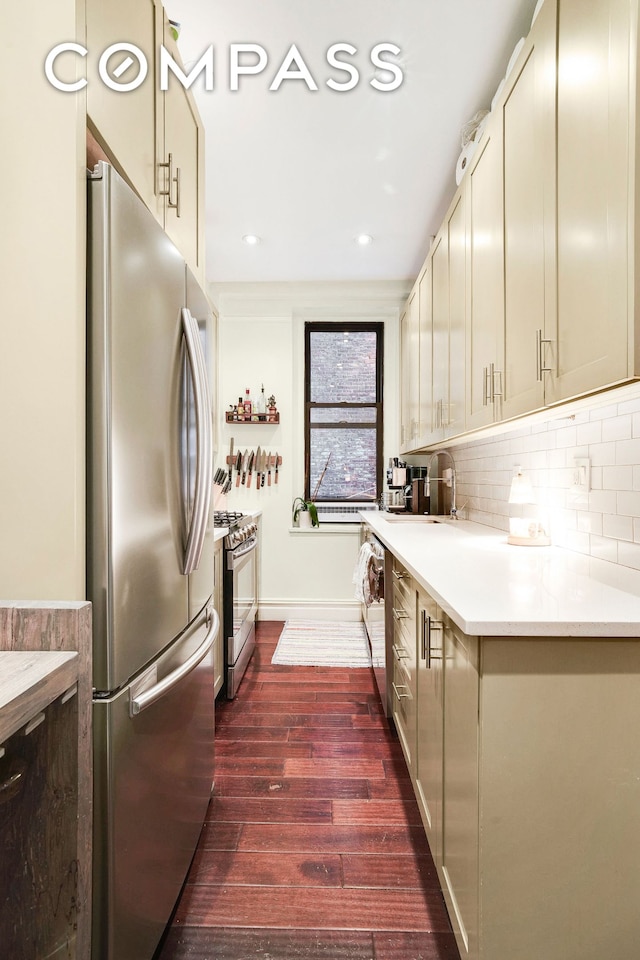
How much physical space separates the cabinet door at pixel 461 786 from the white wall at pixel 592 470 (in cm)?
65

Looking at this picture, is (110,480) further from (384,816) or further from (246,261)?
(246,261)

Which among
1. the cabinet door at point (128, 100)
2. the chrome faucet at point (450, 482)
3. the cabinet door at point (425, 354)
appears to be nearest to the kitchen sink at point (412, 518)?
the chrome faucet at point (450, 482)

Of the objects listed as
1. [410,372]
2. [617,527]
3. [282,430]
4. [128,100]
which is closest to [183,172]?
[128,100]

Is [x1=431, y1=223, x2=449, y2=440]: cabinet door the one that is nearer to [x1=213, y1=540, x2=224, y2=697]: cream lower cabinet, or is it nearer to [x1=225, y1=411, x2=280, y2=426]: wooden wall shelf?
[x1=213, y1=540, x2=224, y2=697]: cream lower cabinet

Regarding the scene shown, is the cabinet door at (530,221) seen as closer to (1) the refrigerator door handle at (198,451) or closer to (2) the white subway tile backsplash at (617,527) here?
(2) the white subway tile backsplash at (617,527)

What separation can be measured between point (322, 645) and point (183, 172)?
297cm

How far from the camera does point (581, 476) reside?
5.73 ft

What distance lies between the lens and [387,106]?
7.31ft

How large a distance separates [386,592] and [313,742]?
2.46ft

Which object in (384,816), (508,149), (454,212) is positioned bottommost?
(384,816)

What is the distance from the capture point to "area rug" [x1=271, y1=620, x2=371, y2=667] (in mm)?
3350

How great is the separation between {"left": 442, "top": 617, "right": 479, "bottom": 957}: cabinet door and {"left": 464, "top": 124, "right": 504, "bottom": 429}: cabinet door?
985 mm

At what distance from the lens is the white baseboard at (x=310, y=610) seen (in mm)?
4266

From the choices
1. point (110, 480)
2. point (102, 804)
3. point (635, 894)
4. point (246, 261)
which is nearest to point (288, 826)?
point (102, 804)
